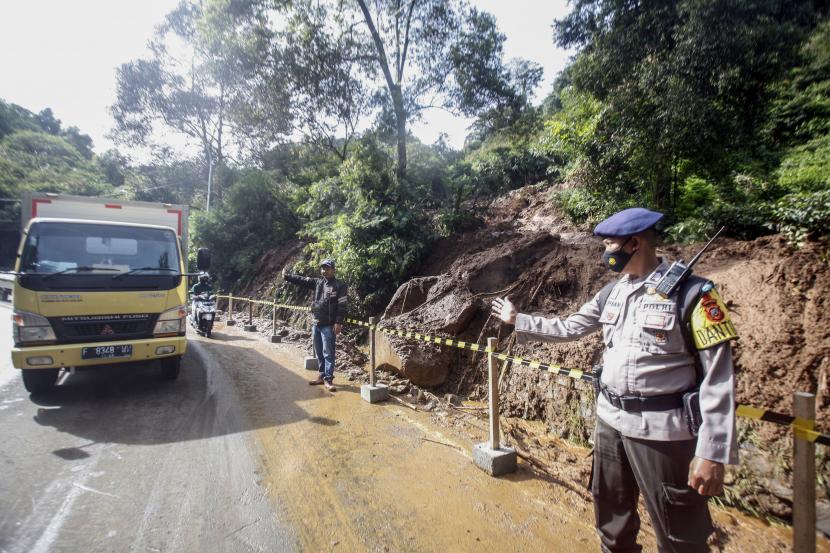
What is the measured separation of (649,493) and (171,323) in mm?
5867

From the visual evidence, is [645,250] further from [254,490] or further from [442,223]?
[442,223]

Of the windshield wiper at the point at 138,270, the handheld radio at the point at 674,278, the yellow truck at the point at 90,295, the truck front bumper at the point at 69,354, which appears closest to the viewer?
the handheld radio at the point at 674,278

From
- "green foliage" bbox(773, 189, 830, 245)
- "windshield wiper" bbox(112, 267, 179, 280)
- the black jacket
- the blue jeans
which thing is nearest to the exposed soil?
"green foliage" bbox(773, 189, 830, 245)

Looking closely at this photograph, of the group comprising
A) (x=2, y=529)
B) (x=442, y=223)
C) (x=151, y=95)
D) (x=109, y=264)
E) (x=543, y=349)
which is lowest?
(x=2, y=529)

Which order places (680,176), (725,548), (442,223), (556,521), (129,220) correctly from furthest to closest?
(442,223)
(680,176)
(129,220)
(556,521)
(725,548)

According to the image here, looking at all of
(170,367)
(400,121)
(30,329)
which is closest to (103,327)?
(30,329)

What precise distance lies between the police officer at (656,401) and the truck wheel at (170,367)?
5985 mm

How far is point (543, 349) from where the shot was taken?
17.7ft

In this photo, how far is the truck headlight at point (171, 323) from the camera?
17.8 feet

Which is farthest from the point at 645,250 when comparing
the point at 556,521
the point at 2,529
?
the point at 2,529

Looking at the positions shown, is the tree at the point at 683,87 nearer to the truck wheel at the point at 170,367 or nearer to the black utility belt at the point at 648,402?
the black utility belt at the point at 648,402

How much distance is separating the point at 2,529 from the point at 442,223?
8.68m

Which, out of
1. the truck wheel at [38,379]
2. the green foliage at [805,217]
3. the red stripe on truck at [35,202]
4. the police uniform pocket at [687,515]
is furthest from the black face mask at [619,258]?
the red stripe on truck at [35,202]

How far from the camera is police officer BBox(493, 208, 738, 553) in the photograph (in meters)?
1.58
